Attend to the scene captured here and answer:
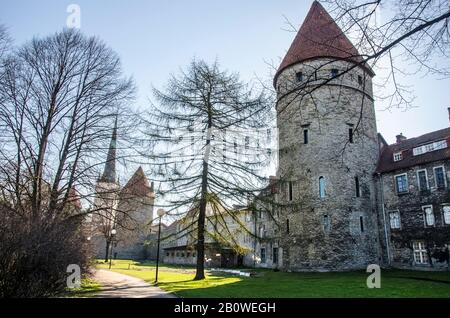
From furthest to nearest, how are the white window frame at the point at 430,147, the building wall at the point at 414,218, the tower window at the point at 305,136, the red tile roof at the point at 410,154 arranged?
the tower window at the point at 305,136
the white window frame at the point at 430,147
the red tile roof at the point at 410,154
the building wall at the point at 414,218

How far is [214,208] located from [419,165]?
16.0 meters

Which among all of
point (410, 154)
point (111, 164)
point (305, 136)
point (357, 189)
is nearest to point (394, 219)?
point (357, 189)

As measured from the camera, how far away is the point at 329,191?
81.6 ft

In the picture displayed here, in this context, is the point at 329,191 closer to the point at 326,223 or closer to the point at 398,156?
the point at 326,223

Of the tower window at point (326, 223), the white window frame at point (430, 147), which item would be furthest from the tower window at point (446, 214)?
the tower window at point (326, 223)

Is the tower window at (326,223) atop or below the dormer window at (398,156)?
below

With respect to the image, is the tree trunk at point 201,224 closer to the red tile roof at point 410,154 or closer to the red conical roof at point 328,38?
the red conical roof at point 328,38

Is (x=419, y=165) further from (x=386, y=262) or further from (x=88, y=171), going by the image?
(x=88, y=171)

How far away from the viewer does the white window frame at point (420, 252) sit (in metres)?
23.2

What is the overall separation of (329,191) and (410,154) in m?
7.31

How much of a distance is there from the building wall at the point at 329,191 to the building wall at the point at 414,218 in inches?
47.7

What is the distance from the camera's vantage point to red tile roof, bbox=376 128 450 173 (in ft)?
78.7
